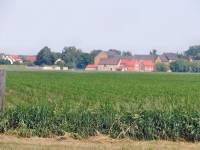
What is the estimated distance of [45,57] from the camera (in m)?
154

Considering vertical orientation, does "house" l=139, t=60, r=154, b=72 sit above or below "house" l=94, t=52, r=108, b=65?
below

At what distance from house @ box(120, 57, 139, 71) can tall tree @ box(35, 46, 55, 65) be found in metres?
27.2

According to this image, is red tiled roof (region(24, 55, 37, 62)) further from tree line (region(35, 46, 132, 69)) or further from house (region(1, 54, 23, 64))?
tree line (region(35, 46, 132, 69))

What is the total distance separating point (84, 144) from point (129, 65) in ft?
514

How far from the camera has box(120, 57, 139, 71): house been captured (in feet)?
543

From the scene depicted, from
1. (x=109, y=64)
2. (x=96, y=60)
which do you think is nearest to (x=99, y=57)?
(x=96, y=60)

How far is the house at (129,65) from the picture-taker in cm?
16550

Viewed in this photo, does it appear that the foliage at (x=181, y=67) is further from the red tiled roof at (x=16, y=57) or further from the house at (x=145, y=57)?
the red tiled roof at (x=16, y=57)

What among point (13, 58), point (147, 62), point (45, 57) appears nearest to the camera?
point (45, 57)

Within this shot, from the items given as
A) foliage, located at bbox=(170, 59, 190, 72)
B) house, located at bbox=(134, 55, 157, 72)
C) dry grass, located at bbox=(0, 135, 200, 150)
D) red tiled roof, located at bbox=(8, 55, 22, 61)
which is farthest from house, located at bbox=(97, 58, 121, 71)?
dry grass, located at bbox=(0, 135, 200, 150)

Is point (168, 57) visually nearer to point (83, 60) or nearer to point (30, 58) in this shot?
point (83, 60)

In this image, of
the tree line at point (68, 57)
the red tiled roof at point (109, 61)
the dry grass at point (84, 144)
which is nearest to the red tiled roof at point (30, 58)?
the tree line at point (68, 57)

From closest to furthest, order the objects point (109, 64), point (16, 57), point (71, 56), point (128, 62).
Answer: point (71, 56) → point (128, 62) → point (109, 64) → point (16, 57)

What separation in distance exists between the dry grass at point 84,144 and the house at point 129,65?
6119 inches
